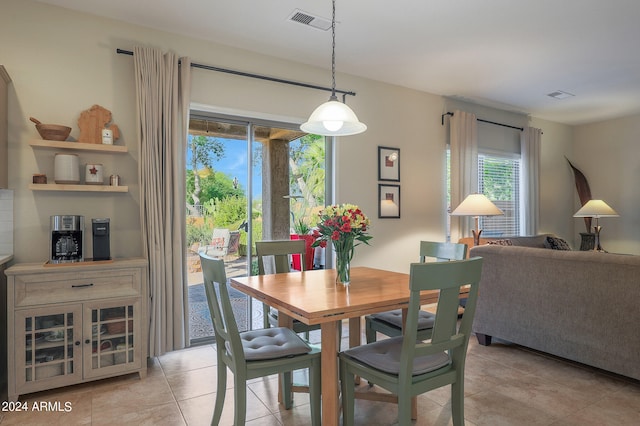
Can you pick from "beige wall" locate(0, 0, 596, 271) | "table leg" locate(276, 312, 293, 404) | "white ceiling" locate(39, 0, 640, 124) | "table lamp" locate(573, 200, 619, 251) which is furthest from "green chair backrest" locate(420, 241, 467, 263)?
"table lamp" locate(573, 200, 619, 251)

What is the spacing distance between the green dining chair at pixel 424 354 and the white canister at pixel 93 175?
→ 7.38 ft

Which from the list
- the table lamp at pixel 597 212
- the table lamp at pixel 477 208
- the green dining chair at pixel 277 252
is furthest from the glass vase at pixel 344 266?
the table lamp at pixel 597 212

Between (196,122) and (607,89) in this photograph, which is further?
(607,89)

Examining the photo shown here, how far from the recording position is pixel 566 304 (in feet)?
9.21

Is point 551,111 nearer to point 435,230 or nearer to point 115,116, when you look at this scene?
point 435,230

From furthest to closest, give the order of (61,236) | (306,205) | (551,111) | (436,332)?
1. (551,111)
2. (306,205)
3. (61,236)
4. (436,332)

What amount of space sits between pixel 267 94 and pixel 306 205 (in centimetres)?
118

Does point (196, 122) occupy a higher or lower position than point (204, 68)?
lower

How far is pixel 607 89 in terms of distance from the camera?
15.9 feet

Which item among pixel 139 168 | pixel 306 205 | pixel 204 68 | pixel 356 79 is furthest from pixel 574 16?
pixel 139 168

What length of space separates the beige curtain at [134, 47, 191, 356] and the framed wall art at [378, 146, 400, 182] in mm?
2196

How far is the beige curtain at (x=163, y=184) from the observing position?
3.10 metres

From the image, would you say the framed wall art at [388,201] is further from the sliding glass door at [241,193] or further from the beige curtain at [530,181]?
the beige curtain at [530,181]

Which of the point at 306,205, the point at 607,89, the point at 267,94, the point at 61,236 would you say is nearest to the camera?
the point at 61,236
